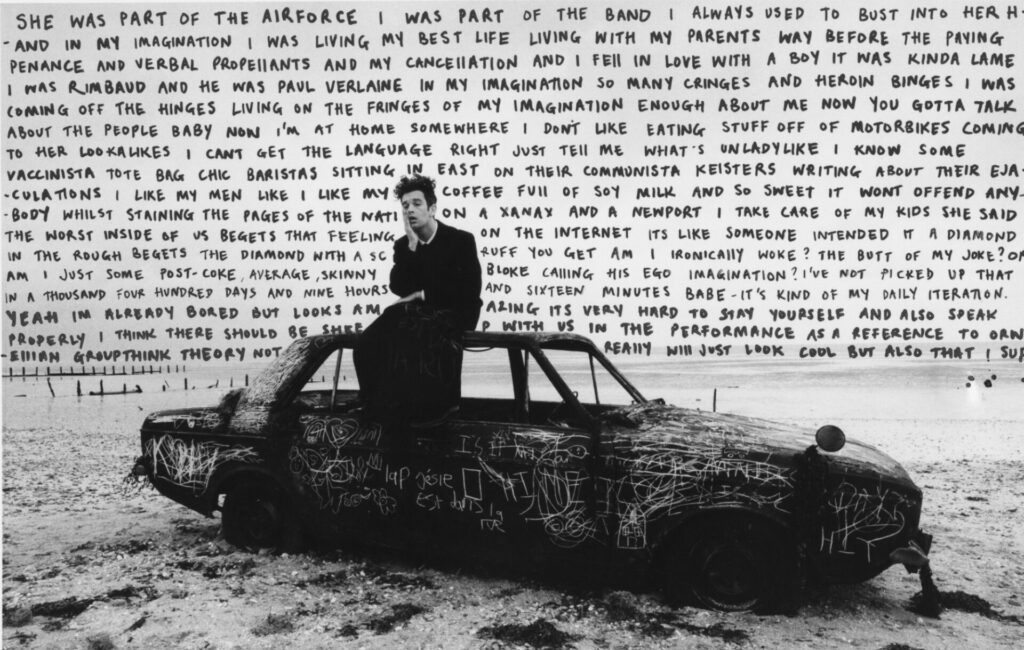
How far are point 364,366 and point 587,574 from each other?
73.6 inches

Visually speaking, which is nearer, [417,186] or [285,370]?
[417,186]

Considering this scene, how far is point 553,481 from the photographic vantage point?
12.3 ft

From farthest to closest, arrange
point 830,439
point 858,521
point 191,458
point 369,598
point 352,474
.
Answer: point 191,458, point 352,474, point 369,598, point 858,521, point 830,439

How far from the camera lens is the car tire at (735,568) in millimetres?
3471

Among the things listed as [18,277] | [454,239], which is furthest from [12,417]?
[454,239]

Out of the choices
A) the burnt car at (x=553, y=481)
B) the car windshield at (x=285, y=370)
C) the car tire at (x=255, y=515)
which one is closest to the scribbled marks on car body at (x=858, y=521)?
the burnt car at (x=553, y=481)

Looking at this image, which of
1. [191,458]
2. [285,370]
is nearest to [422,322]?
[285,370]

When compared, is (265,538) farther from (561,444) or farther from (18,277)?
(18,277)

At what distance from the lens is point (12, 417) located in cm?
1738

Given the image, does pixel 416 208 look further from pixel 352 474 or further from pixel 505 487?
pixel 505 487

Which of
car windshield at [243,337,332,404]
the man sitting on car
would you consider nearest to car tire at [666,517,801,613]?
the man sitting on car

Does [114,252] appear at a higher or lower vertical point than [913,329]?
→ higher

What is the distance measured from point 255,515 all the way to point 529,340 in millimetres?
2335

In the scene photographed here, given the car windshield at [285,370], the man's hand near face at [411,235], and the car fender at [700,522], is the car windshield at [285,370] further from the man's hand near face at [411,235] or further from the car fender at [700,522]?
the car fender at [700,522]
